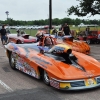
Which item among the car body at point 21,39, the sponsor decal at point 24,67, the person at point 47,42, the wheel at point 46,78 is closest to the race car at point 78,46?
the car body at point 21,39

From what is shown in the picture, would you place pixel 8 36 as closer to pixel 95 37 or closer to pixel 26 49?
pixel 95 37

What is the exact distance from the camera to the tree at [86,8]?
19984 mm

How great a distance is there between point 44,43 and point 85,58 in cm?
176

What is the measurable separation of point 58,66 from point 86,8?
1489cm

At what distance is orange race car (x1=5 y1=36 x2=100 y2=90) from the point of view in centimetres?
579

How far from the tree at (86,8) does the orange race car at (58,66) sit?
41.0ft

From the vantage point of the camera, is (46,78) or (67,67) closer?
(67,67)

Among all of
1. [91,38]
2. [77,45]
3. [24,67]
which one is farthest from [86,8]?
[24,67]

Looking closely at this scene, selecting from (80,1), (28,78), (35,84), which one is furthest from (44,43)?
(80,1)

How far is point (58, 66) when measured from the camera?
6203 mm

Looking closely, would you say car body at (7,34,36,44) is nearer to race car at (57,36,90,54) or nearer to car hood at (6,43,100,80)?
race car at (57,36,90,54)

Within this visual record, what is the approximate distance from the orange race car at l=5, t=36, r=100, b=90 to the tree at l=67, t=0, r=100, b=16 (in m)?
12.5

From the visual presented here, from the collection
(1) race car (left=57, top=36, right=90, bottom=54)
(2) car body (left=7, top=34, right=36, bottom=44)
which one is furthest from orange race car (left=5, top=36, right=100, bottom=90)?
(2) car body (left=7, top=34, right=36, bottom=44)

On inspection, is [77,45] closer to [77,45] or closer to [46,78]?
[77,45]
